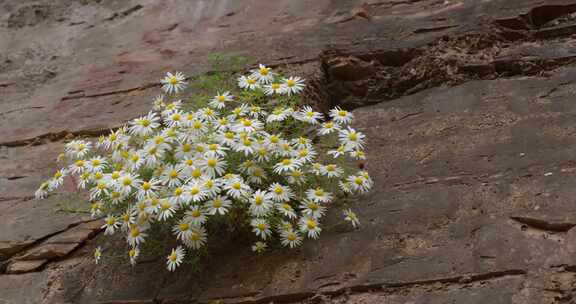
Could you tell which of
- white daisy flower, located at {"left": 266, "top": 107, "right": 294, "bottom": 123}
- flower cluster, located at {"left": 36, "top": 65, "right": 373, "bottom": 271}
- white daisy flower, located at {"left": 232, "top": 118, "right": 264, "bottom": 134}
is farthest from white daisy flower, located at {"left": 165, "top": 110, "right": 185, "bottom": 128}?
white daisy flower, located at {"left": 266, "top": 107, "right": 294, "bottom": 123}

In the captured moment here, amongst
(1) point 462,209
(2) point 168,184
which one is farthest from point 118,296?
(1) point 462,209

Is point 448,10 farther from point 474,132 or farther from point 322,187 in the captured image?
point 322,187

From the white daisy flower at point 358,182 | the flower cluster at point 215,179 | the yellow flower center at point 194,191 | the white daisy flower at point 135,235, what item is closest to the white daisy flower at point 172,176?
the flower cluster at point 215,179

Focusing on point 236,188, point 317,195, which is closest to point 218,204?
point 236,188

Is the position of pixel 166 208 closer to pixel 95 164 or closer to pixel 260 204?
pixel 260 204

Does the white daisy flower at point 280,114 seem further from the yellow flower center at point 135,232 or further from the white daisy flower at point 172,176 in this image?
the yellow flower center at point 135,232
